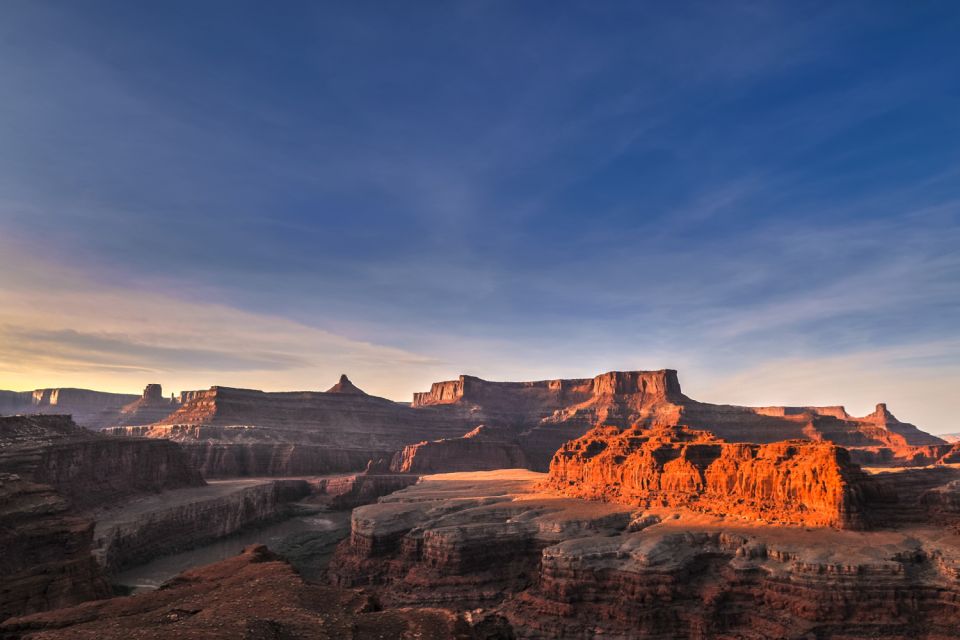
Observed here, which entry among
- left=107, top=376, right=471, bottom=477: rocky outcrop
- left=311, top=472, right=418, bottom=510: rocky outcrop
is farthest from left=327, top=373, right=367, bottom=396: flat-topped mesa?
left=311, top=472, right=418, bottom=510: rocky outcrop

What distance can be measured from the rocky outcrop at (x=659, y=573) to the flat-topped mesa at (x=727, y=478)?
1.85 meters

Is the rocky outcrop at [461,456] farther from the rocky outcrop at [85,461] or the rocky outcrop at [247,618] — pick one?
the rocky outcrop at [247,618]

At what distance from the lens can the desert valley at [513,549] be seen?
60.4ft

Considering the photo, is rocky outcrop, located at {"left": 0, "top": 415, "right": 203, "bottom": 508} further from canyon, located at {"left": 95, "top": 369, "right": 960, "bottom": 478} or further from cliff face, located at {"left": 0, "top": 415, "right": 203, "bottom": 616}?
canyon, located at {"left": 95, "top": 369, "right": 960, "bottom": 478}

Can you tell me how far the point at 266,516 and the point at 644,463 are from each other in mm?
58127

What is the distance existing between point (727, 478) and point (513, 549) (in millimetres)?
19950

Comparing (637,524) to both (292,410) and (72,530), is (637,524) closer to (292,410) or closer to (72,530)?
(72,530)

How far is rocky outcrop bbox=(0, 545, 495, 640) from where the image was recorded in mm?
14703

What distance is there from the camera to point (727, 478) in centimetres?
4944

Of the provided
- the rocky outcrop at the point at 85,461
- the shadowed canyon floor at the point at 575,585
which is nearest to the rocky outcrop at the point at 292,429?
the rocky outcrop at the point at 85,461

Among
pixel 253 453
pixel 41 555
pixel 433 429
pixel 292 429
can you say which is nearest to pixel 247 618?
pixel 41 555

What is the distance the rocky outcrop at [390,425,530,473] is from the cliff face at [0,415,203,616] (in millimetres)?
52981

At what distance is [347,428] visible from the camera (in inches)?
6373

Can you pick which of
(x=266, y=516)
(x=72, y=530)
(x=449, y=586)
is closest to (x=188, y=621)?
(x=72, y=530)
